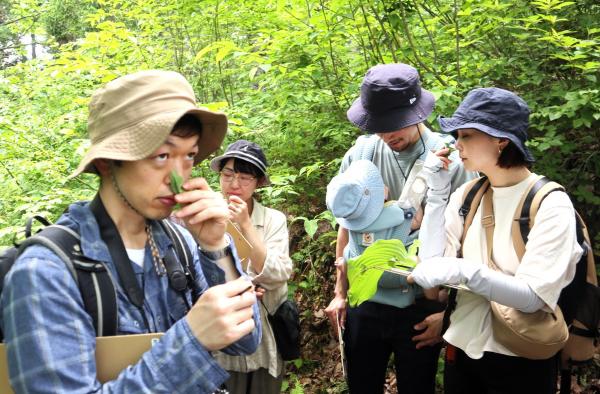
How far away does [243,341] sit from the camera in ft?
5.85

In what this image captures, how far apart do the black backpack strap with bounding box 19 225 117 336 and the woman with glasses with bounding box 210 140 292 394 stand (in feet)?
4.73

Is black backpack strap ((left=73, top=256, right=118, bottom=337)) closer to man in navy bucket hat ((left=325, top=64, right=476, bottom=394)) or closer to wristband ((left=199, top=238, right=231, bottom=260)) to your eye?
wristband ((left=199, top=238, right=231, bottom=260))

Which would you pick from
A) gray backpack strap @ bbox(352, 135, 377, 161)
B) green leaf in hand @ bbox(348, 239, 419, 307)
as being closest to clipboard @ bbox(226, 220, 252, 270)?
green leaf in hand @ bbox(348, 239, 419, 307)

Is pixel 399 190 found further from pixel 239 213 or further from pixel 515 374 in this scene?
pixel 515 374

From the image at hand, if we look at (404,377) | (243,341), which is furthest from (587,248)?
(243,341)

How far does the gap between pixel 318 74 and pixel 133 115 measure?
352 centimetres

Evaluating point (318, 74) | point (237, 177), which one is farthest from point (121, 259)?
point (318, 74)

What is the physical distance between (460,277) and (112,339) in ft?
5.00

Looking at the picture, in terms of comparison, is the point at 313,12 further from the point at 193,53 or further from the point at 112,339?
the point at 112,339

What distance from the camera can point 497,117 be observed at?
2324 mm

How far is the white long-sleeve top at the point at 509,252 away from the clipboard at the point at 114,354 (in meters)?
1.65

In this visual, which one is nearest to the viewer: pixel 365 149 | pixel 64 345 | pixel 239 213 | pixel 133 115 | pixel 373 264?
pixel 64 345

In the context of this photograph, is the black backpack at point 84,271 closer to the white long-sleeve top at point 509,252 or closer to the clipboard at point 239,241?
the clipboard at point 239,241

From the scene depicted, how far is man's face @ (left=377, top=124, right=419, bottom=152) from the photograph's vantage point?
280 cm
